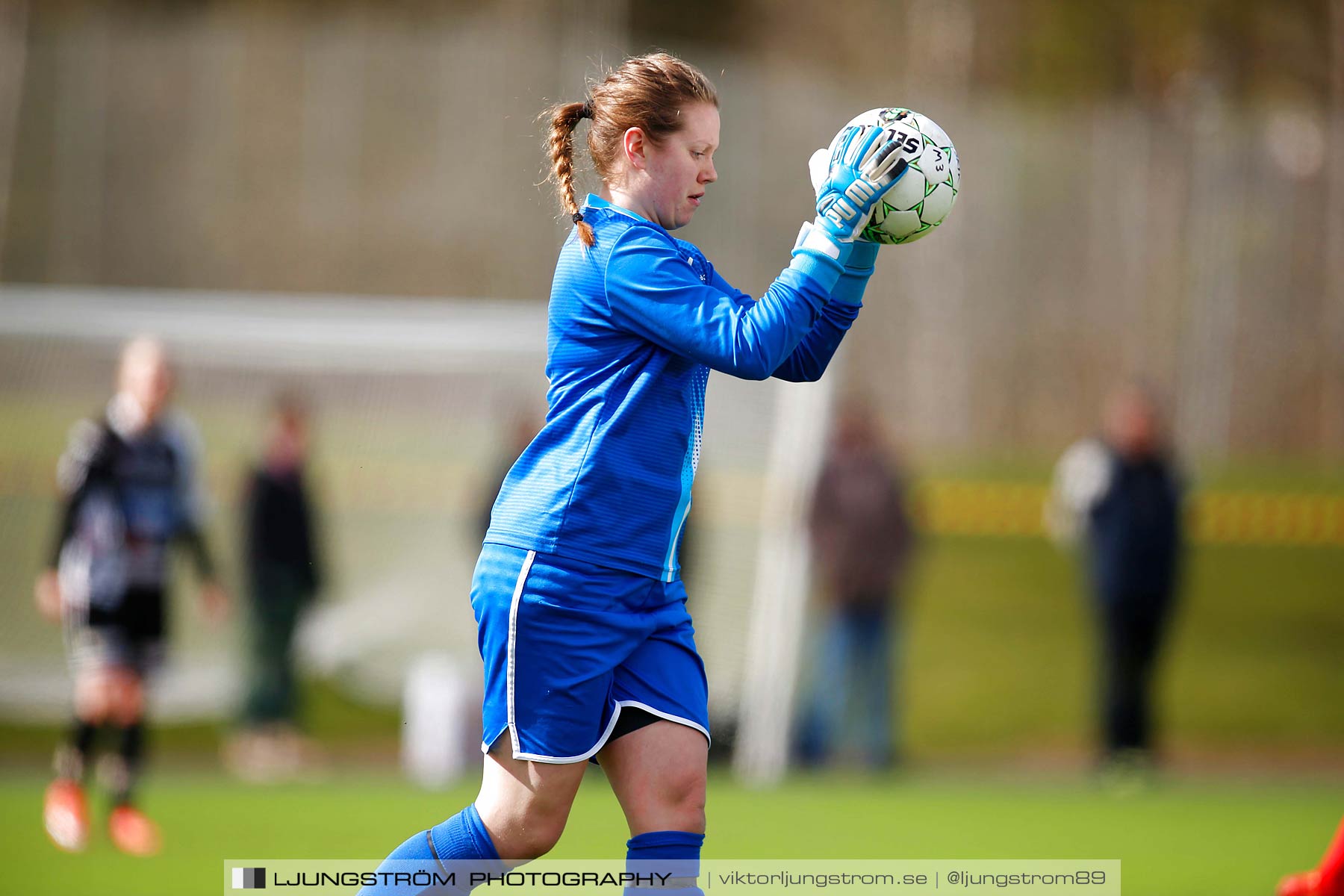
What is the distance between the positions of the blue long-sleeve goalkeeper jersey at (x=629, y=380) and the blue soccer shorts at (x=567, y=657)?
4cm

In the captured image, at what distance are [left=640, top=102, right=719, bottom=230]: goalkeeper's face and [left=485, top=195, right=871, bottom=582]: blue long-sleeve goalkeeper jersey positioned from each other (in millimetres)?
67

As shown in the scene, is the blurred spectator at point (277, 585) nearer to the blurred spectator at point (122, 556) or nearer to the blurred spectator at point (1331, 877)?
the blurred spectator at point (122, 556)

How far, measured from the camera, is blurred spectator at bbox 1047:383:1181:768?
9.01m

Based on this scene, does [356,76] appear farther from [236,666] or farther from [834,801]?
[834,801]

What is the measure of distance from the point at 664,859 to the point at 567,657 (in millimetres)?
404

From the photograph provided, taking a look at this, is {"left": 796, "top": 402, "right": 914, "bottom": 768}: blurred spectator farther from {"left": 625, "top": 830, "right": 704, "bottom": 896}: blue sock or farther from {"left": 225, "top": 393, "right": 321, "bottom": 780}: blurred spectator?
{"left": 625, "top": 830, "right": 704, "bottom": 896}: blue sock

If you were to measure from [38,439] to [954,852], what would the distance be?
6773 mm

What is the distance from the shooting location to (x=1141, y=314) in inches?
718

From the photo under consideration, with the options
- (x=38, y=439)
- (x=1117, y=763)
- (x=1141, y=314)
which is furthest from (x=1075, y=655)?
(x=38, y=439)

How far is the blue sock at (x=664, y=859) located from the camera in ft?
8.90

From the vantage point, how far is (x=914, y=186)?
2863 mm

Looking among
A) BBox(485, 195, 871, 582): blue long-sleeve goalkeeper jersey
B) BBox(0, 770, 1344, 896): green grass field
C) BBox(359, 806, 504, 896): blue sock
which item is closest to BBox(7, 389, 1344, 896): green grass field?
BBox(0, 770, 1344, 896): green grass field

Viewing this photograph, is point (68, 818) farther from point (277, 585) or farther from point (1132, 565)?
point (1132, 565)

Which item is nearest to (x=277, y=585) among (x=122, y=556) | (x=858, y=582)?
(x=122, y=556)
